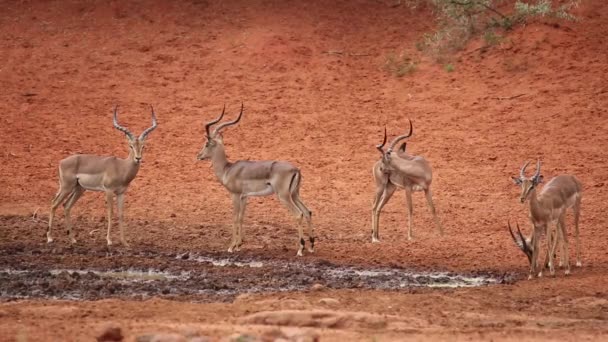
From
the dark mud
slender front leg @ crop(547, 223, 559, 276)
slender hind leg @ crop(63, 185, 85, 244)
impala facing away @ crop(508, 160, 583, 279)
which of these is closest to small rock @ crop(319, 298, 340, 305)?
the dark mud

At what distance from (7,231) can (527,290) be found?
879cm

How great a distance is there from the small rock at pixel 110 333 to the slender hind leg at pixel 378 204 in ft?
27.4

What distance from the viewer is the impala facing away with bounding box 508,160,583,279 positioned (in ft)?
53.8

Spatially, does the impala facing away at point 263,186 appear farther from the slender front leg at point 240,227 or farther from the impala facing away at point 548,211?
the impala facing away at point 548,211

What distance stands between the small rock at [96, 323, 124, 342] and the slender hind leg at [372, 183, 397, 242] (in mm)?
8366

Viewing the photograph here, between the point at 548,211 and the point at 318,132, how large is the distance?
31.8 feet

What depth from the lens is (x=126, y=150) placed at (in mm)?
25281

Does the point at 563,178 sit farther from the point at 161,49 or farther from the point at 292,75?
the point at 161,49

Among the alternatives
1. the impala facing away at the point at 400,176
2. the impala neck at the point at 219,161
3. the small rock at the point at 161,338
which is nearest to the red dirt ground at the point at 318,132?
the impala facing away at the point at 400,176

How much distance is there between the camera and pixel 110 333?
37.8ft

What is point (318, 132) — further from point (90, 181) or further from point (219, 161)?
point (90, 181)

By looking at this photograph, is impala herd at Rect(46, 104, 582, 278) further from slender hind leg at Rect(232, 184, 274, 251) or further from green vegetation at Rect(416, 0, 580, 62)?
green vegetation at Rect(416, 0, 580, 62)

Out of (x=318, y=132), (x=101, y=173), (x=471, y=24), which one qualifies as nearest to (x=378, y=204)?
(x=101, y=173)

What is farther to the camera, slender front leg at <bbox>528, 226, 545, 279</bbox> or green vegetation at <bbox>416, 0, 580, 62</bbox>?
green vegetation at <bbox>416, 0, 580, 62</bbox>
